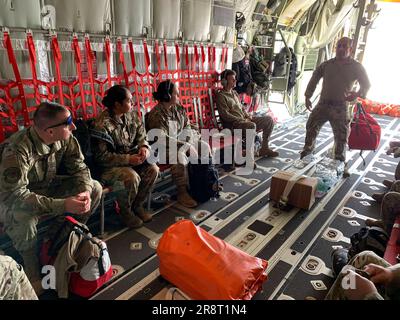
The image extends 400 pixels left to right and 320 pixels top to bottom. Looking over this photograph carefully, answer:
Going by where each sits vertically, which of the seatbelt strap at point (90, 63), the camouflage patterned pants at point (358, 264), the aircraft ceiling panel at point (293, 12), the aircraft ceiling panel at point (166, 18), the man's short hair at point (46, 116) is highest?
the aircraft ceiling panel at point (293, 12)

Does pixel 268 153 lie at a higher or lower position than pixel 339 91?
lower

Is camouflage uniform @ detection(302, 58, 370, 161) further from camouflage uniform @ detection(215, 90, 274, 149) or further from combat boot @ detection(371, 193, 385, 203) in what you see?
camouflage uniform @ detection(215, 90, 274, 149)

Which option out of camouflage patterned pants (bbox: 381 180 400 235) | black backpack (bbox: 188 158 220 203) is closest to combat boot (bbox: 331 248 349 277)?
camouflage patterned pants (bbox: 381 180 400 235)

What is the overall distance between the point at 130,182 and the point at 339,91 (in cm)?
260

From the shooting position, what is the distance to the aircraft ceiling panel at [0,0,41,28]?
1.92m

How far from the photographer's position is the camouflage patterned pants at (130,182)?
88.3 inches

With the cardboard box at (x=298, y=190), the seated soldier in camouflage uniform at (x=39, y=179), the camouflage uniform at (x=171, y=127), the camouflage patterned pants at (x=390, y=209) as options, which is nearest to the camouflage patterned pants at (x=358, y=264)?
the camouflage patterned pants at (x=390, y=209)

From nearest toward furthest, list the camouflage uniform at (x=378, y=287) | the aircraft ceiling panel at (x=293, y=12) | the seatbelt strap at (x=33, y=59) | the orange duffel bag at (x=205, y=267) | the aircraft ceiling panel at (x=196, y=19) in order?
the camouflage uniform at (x=378, y=287)
the orange duffel bag at (x=205, y=267)
the seatbelt strap at (x=33, y=59)
the aircraft ceiling panel at (x=196, y=19)
the aircraft ceiling panel at (x=293, y=12)

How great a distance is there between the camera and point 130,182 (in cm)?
226

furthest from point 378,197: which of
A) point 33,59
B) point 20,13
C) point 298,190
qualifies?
point 20,13

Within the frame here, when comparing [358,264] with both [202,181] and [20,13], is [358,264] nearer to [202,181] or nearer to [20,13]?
[202,181]

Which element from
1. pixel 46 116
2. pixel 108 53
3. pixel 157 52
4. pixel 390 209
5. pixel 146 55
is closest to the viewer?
pixel 46 116

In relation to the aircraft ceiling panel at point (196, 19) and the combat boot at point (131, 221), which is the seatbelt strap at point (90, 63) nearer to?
the combat boot at point (131, 221)
